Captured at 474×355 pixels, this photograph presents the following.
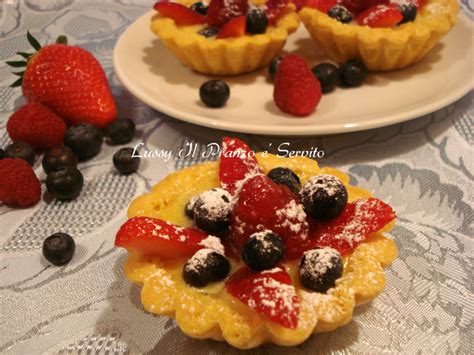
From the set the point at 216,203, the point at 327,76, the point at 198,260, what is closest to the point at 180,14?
the point at 327,76

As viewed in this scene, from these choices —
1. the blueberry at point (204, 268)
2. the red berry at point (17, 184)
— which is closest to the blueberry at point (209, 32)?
the red berry at point (17, 184)

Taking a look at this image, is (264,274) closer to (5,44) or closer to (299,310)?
(299,310)

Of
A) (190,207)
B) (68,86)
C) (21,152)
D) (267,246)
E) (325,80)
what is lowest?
(21,152)

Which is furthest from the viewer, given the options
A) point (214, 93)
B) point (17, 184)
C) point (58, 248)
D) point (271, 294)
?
point (214, 93)

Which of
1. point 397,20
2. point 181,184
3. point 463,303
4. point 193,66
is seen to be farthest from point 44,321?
point 397,20

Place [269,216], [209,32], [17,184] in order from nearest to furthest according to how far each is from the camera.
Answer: [269,216], [17,184], [209,32]

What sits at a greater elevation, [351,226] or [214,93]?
[351,226]

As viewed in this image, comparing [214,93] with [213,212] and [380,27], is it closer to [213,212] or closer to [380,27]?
[380,27]

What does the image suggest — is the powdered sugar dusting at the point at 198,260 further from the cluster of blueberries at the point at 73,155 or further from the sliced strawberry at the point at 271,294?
the cluster of blueberries at the point at 73,155

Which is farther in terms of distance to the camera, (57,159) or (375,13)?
(375,13)
